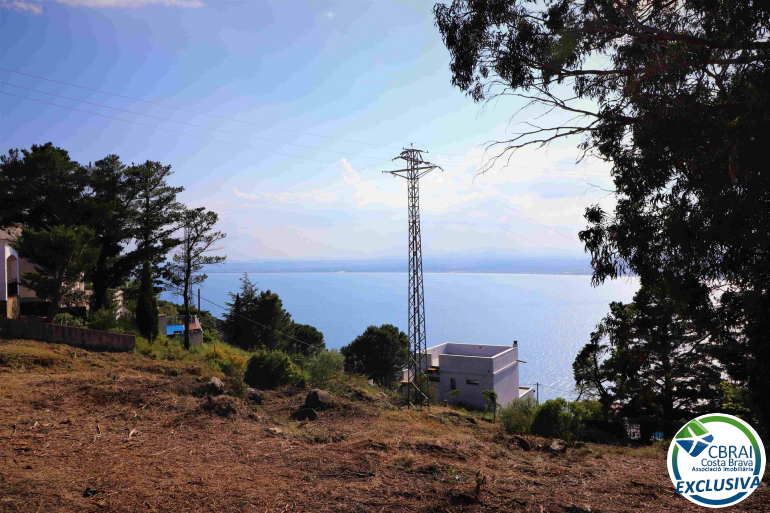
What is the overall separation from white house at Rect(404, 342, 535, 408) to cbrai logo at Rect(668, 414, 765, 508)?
26.7 m

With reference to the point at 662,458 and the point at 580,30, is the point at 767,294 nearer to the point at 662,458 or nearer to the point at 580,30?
the point at 662,458

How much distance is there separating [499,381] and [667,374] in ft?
48.1

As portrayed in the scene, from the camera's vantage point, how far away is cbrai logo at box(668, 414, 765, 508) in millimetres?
5020

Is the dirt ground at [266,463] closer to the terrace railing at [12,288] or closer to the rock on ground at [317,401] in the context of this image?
the rock on ground at [317,401]

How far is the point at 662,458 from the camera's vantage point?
7664 mm

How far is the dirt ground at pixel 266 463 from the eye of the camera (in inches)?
188

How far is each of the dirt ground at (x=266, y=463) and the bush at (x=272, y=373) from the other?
2.12 m

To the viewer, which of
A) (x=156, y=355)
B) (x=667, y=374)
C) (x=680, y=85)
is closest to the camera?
(x=680, y=85)

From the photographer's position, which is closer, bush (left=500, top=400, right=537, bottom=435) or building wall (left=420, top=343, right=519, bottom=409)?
bush (left=500, top=400, right=537, bottom=435)

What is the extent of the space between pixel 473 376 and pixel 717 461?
1119 inches

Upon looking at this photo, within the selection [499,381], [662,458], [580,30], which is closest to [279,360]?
[662,458]

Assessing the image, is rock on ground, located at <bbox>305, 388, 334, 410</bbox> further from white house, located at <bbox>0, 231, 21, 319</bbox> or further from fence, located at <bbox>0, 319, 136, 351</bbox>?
white house, located at <bbox>0, 231, 21, 319</bbox>

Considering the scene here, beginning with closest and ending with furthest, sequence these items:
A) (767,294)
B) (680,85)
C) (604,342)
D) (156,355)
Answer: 1. (767,294)
2. (680,85)
3. (156,355)
4. (604,342)

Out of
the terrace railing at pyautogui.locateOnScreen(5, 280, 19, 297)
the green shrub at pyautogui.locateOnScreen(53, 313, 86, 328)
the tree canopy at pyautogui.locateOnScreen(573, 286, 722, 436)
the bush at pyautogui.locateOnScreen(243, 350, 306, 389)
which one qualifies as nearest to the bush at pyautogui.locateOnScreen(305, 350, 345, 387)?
the bush at pyautogui.locateOnScreen(243, 350, 306, 389)
